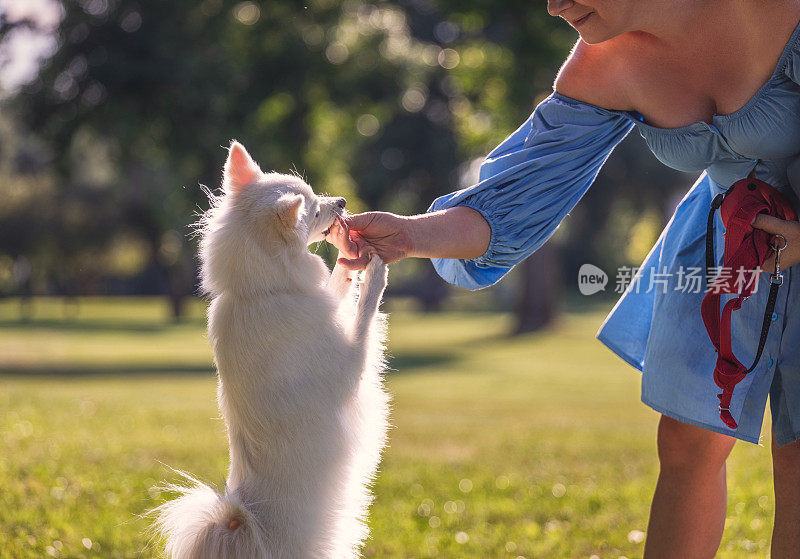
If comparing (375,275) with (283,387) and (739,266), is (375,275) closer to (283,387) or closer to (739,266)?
(283,387)

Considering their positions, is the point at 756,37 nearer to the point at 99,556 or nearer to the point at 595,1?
the point at 595,1

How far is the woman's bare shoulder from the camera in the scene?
8.86ft

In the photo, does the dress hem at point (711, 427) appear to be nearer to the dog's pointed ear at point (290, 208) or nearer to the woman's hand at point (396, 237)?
the woman's hand at point (396, 237)

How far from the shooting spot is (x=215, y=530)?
2234 millimetres

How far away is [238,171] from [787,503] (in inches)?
81.2

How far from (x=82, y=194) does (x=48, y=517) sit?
26251 millimetres

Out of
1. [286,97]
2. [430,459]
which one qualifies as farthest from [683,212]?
[286,97]

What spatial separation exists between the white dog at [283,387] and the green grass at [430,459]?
5.75 feet

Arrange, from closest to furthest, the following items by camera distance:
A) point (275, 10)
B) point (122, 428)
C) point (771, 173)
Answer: point (771, 173), point (122, 428), point (275, 10)

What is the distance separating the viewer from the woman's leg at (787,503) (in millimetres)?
2588

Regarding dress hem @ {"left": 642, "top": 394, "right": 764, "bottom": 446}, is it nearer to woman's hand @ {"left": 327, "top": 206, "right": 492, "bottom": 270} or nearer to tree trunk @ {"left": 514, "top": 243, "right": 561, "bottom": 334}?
woman's hand @ {"left": 327, "top": 206, "right": 492, "bottom": 270}

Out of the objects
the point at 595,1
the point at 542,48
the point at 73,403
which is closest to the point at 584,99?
the point at 595,1

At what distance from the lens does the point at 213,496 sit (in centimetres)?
229

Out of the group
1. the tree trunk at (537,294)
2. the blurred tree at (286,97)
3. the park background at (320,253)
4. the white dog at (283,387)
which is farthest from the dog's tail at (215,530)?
the tree trunk at (537,294)
